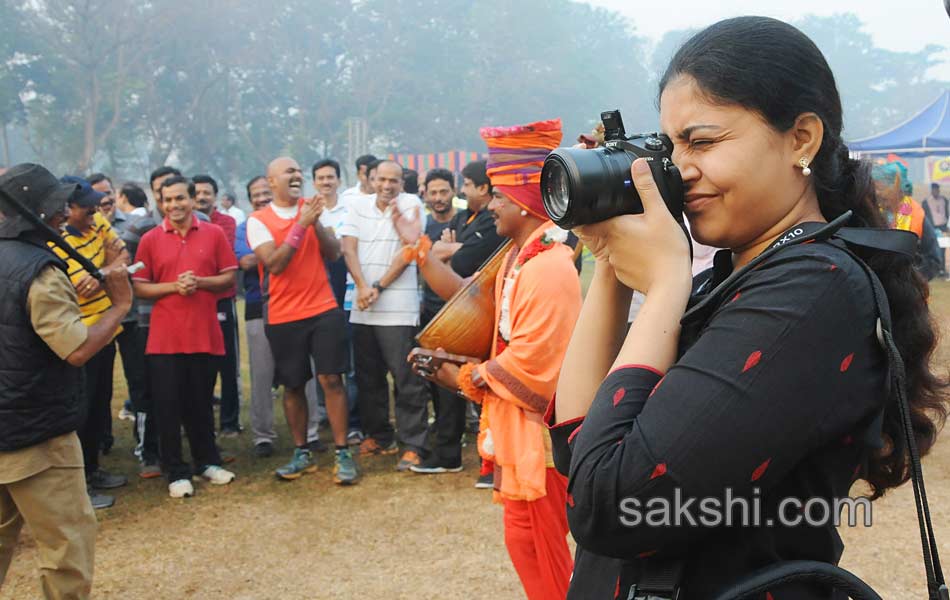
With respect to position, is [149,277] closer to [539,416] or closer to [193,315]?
[193,315]

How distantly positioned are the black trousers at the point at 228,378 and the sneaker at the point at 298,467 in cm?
115

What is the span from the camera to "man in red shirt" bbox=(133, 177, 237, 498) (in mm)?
5340

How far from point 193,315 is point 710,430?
16.0 ft

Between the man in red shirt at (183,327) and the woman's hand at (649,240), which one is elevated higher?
the woman's hand at (649,240)

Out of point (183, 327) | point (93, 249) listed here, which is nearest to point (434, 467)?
point (183, 327)

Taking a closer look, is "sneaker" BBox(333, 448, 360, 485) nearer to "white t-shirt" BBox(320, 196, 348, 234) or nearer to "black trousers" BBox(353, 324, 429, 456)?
"black trousers" BBox(353, 324, 429, 456)

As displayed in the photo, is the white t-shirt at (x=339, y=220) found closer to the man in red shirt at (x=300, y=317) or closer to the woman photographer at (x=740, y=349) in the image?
the man in red shirt at (x=300, y=317)

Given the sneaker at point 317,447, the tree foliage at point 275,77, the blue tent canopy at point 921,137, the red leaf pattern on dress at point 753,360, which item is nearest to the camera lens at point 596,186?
the red leaf pattern on dress at point 753,360

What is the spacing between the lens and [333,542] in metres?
4.50

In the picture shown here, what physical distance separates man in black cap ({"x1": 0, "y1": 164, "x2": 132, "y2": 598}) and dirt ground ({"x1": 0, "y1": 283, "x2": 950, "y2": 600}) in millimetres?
897

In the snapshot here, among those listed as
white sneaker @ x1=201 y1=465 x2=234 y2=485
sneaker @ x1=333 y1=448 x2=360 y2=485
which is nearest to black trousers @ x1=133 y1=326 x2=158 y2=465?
white sneaker @ x1=201 y1=465 x2=234 y2=485

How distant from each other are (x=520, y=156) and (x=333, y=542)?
2.35 meters

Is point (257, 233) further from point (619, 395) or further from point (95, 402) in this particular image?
point (619, 395)

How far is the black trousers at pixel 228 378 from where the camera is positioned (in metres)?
6.59
